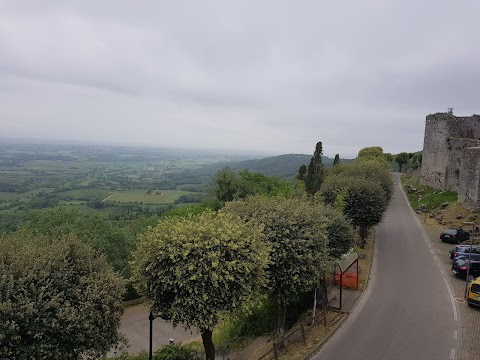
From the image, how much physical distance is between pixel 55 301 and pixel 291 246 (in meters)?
7.56

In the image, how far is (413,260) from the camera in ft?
78.6

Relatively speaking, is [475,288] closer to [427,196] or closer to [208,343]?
[208,343]

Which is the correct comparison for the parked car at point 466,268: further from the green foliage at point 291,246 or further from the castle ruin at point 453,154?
the castle ruin at point 453,154

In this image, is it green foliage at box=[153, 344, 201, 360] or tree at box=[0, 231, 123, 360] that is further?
green foliage at box=[153, 344, 201, 360]

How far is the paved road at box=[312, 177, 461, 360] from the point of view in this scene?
1338 cm

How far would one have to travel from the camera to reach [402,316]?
16.1 m

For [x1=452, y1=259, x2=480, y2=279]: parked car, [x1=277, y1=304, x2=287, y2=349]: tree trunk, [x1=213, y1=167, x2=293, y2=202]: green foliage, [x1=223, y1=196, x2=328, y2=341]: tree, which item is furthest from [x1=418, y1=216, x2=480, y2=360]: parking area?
[x1=213, y1=167, x2=293, y2=202]: green foliage

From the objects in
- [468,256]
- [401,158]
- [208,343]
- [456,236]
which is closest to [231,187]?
[456,236]

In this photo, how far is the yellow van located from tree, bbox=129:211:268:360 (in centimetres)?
1084

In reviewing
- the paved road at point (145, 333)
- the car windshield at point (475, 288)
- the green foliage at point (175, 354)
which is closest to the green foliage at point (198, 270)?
the green foliage at point (175, 354)

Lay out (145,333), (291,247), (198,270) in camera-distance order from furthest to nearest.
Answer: (145,333), (291,247), (198,270)

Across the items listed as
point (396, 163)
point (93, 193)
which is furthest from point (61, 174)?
point (396, 163)

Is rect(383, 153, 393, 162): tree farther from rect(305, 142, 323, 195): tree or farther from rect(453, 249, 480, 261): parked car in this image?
rect(453, 249, 480, 261): parked car

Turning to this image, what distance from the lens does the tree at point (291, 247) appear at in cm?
1320
